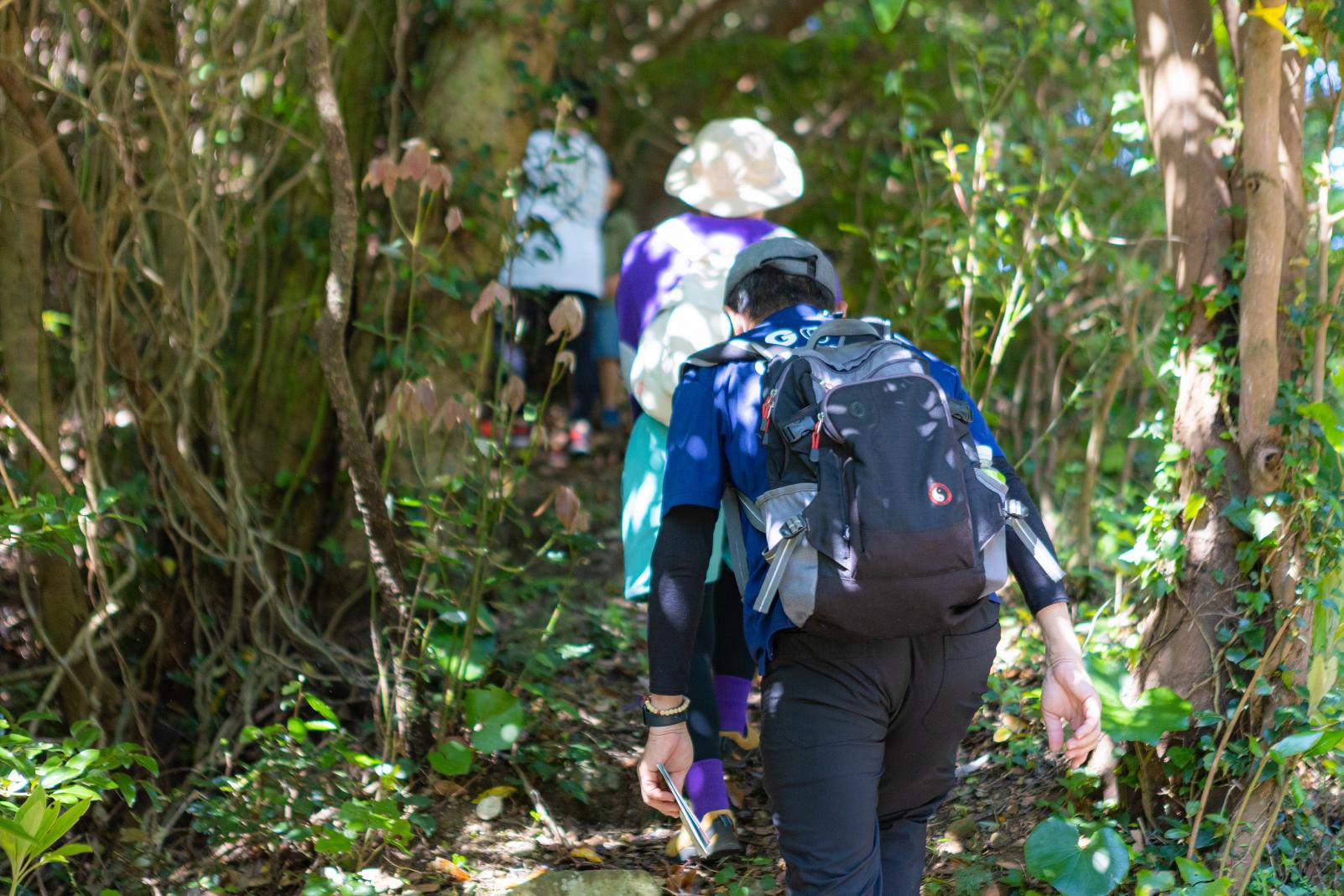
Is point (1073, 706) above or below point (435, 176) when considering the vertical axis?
below

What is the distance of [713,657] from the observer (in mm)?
3207

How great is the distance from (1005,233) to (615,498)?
246 centimetres

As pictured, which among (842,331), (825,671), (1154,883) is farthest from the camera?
(1154,883)

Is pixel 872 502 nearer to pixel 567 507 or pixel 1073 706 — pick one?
pixel 1073 706

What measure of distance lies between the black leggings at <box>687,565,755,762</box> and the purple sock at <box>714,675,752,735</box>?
0.06 feet

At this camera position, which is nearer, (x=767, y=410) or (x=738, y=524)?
(x=767, y=410)

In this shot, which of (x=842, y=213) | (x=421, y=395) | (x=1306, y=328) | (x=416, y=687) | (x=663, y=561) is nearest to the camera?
(x=663, y=561)

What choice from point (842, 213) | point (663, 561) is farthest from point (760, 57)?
point (663, 561)

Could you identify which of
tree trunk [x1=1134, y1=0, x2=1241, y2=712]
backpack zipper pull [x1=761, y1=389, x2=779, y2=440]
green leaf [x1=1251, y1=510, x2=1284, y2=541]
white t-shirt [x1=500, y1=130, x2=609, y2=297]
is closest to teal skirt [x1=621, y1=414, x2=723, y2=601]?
backpack zipper pull [x1=761, y1=389, x2=779, y2=440]

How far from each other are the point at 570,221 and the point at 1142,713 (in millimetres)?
3132

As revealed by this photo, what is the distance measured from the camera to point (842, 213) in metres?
6.96

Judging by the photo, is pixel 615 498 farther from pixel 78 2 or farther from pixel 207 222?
pixel 78 2

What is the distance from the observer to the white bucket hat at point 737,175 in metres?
3.26

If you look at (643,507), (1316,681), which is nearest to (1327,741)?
(1316,681)
